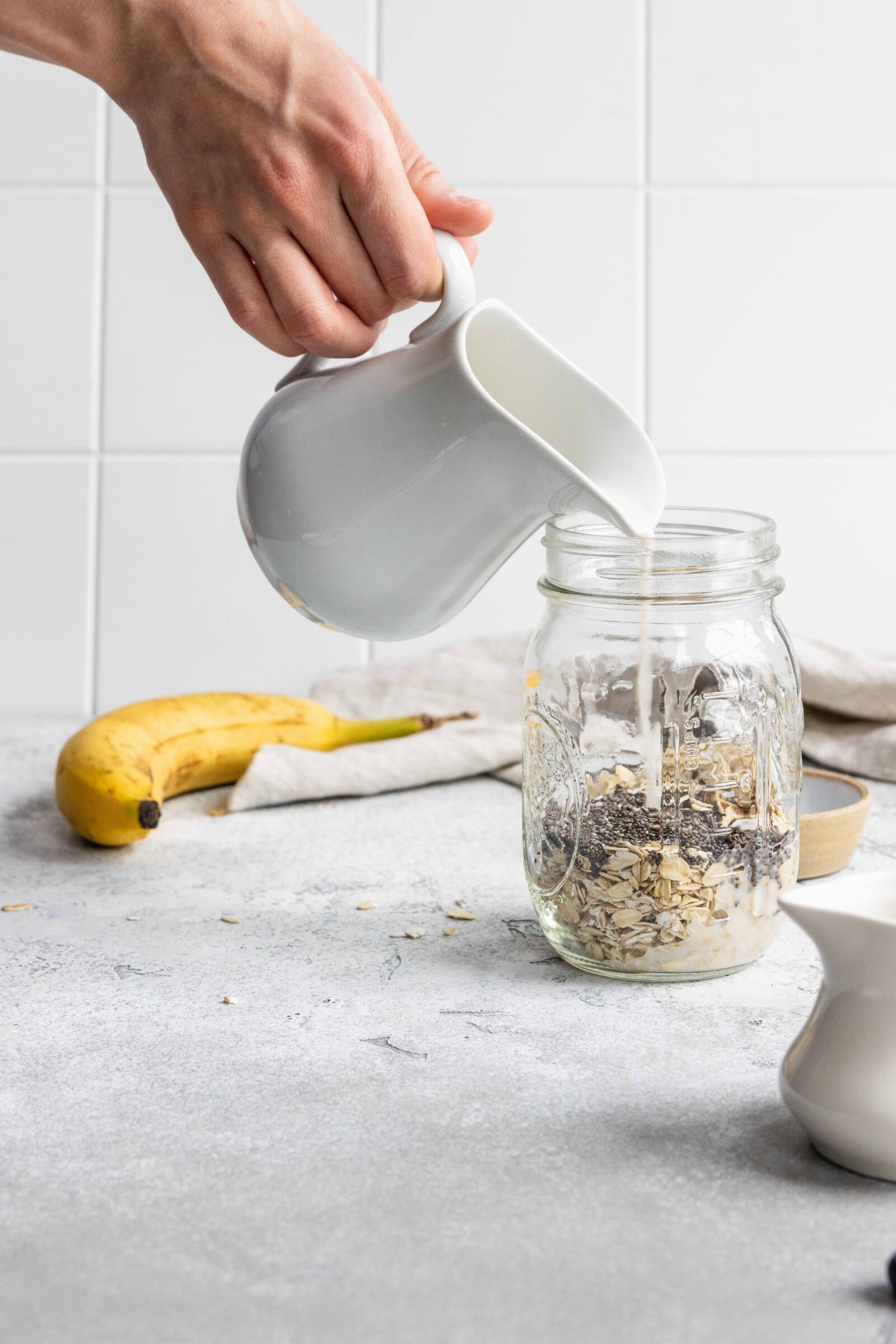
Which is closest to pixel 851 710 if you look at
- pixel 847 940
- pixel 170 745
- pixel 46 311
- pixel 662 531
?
pixel 662 531

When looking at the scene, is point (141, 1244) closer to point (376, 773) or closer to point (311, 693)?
point (376, 773)

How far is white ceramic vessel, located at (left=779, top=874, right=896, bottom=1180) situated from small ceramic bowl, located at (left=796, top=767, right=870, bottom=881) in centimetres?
30

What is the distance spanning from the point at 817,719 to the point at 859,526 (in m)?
0.36

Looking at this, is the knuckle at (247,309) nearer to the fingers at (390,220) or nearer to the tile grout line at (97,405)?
the fingers at (390,220)

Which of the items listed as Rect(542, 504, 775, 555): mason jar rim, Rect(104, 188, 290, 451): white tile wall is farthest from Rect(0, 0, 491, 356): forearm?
Rect(104, 188, 290, 451): white tile wall

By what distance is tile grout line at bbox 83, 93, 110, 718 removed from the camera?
4.51 feet

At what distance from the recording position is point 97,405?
1403mm

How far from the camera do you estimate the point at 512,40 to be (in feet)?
4.43

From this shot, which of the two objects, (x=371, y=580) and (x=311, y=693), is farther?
(x=311, y=693)

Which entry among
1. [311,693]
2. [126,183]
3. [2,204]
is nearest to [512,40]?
[126,183]

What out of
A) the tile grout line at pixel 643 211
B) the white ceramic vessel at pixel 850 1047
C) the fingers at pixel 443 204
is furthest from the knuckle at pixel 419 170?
the tile grout line at pixel 643 211

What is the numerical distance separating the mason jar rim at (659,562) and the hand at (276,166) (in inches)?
6.0

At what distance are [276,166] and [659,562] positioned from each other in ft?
0.89

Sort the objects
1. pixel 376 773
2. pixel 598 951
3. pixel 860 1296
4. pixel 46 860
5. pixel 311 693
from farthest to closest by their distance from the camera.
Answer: pixel 311 693, pixel 376 773, pixel 46 860, pixel 598 951, pixel 860 1296
